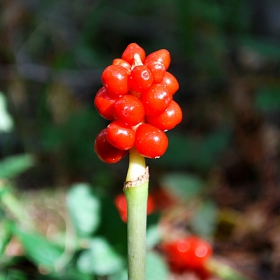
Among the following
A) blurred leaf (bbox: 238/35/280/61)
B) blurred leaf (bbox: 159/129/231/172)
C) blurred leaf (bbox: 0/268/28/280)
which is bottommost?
blurred leaf (bbox: 0/268/28/280)

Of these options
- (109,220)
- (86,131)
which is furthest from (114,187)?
(109,220)

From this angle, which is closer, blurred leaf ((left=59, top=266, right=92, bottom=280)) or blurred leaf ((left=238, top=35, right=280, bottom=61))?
blurred leaf ((left=59, top=266, right=92, bottom=280))

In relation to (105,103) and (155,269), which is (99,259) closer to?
(155,269)

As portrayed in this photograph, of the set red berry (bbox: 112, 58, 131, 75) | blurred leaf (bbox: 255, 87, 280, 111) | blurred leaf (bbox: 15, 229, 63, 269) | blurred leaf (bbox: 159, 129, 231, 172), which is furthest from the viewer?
blurred leaf (bbox: 159, 129, 231, 172)

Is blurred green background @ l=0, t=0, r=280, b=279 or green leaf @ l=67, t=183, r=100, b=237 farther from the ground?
blurred green background @ l=0, t=0, r=280, b=279

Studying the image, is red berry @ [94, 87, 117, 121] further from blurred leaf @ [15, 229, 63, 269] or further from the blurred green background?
the blurred green background

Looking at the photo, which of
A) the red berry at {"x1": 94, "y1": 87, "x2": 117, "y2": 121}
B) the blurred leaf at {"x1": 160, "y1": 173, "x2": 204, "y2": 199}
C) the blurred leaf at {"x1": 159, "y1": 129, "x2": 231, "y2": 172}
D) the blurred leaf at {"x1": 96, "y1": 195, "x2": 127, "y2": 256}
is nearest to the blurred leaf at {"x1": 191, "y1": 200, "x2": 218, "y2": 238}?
the blurred leaf at {"x1": 160, "y1": 173, "x2": 204, "y2": 199}

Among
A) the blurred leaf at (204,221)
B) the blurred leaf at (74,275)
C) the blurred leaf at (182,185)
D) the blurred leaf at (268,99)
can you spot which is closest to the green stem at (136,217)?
the blurred leaf at (74,275)

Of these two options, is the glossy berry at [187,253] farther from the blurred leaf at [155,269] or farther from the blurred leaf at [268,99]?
the blurred leaf at [268,99]
